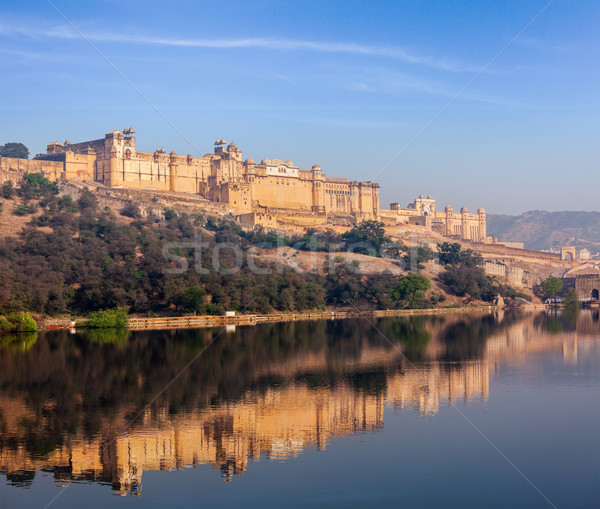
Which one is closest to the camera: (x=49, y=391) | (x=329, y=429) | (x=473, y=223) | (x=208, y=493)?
(x=208, y=493)

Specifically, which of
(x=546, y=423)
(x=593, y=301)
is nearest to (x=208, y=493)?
(x=546, y=423)

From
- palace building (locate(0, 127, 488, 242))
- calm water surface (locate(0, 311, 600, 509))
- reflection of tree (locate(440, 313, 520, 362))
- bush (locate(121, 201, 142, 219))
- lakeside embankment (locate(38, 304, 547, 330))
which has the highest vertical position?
palace building (locate(0, 127, 488, 242))

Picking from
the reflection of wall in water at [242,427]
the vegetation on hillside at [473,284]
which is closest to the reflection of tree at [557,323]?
the vegetation on hillside at [473,284]

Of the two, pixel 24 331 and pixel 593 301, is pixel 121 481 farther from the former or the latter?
pixel 593 301

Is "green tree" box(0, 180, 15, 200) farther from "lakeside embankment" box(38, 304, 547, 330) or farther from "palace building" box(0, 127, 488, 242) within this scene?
"lakeside embankment" box(38, 304, 547, 330)

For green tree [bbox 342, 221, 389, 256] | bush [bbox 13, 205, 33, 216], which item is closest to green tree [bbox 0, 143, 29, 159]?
bush [bbox 13, 205, 33, 216]

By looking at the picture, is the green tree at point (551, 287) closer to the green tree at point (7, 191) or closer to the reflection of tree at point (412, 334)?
the reflection of tree at point (412, 334)
